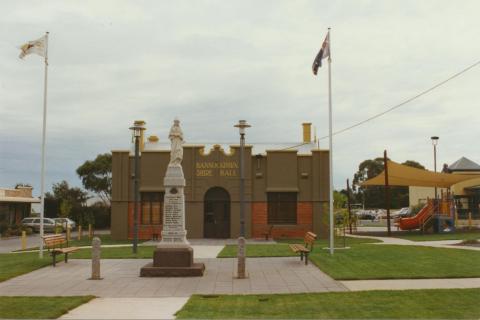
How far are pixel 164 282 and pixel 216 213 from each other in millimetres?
18125

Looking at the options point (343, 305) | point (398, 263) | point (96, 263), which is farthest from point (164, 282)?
point (398, 263)

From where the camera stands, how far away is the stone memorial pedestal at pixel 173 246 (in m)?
14.5

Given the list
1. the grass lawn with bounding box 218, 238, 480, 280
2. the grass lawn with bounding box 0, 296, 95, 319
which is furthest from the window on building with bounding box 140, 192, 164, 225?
the grass lawn with bounding box 0, 296, 95, 319

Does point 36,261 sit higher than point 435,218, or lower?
lower

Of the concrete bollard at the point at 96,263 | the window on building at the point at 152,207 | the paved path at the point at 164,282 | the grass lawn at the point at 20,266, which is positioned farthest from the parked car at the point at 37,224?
the concrete bollard at the point at 96,263

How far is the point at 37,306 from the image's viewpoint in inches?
393

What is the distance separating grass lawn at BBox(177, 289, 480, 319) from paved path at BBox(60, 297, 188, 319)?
29 centimetres

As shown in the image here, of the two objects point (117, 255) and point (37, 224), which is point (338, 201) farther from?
point (37, 224)

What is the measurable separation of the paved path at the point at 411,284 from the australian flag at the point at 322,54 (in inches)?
356

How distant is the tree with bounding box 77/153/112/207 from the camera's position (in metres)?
61.1

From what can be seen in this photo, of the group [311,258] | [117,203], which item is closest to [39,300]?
[311,258]

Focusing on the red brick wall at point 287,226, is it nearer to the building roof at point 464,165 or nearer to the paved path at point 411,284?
the paved path at point 411,284

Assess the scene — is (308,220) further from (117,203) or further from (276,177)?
(117,203)

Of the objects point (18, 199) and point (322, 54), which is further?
point (18, 199)
